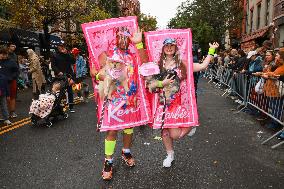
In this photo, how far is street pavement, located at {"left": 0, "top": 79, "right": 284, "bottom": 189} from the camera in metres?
4.71

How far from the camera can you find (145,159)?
568 cm

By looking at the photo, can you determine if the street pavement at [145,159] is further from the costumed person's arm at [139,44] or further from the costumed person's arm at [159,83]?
the costumed person's arm at [139,44]

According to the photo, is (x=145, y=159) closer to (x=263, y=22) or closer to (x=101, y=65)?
(x=101, y=65)

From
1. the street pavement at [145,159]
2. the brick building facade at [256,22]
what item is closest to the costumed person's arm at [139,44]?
the street pavement at [145,159]

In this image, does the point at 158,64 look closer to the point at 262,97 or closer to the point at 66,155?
the point at 66,155

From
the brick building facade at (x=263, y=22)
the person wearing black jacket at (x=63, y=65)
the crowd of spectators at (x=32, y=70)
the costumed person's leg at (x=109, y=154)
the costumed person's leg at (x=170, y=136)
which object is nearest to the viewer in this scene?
the costumed person's leg at (x=109, y=154)

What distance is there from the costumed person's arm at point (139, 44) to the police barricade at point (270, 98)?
10.2ft

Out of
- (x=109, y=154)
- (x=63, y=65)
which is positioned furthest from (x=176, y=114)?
(x=63, y=65)

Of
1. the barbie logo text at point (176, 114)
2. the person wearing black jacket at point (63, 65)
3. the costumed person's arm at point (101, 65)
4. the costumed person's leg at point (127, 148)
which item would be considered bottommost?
the costumed person's leg at point (127, 148)

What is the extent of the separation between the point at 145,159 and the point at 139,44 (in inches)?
75.5

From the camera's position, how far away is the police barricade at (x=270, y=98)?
7.46 metres

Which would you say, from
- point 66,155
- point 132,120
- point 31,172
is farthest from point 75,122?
point 132,120

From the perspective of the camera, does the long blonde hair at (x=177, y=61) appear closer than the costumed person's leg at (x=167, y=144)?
Yes

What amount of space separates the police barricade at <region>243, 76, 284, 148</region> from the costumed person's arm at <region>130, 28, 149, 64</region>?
10.2ft
